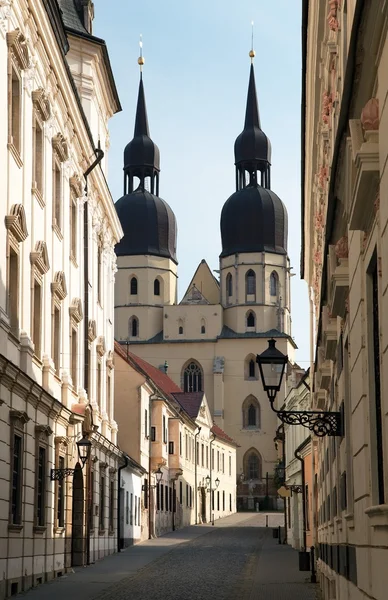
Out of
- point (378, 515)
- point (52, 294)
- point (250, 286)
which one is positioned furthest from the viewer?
point (250, 286)

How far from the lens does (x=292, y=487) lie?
40969 mm

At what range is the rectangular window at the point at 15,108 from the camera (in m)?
21.3

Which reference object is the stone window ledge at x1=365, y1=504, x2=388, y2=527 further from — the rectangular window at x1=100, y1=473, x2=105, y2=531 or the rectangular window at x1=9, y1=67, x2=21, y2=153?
the rectangular window at x1=100, y1=473, x2=105, y2=531

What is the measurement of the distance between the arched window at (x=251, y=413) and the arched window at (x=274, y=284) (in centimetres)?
1030

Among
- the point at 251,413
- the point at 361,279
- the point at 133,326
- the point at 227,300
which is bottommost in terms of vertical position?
the point at 361,279

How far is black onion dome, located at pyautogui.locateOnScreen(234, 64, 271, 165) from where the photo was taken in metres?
109

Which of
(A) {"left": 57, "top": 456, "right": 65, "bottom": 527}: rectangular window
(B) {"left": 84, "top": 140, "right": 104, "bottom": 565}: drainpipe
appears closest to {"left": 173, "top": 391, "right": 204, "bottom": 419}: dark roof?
(B) {"left": 84, "top": 140, "right": 104, "bottom": 565}: drainpipe

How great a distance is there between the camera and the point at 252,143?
357 ft

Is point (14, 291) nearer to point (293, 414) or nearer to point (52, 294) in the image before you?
point (52, 294)

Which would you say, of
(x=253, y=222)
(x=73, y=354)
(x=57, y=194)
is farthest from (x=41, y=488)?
(x=253, y=222)

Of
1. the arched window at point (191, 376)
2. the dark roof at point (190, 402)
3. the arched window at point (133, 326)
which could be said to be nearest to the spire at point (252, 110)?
the arched window at point (133, 326)

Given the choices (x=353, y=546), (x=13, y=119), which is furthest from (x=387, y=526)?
(x=13, y=119)

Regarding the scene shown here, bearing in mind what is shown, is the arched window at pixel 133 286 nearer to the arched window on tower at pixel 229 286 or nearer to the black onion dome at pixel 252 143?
the arched window on tower at pixel 229 286

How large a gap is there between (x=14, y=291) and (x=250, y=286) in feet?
283
